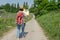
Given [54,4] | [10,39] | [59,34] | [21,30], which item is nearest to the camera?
[59,34]

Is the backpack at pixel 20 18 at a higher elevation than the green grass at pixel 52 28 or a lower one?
higher

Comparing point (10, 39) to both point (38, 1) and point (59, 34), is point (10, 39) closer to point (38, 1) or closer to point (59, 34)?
point (59, 34)

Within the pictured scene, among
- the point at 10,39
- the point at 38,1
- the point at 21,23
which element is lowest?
the point at 38,1

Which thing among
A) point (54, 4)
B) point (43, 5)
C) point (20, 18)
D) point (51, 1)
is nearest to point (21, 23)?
point (20, 18)

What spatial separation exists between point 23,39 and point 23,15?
1473 millimetres

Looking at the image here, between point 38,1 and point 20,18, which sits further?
point 38,1

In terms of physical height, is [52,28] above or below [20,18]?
below

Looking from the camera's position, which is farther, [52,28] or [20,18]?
[52,28]

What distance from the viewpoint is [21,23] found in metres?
12.0

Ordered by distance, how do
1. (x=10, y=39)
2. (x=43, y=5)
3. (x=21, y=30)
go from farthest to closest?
(x=43, y=5) < (x=21, y=30) < (x=10, y=39)

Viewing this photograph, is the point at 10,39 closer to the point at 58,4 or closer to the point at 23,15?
the point at 23,15

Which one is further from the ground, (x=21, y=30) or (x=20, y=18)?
(x=20, y=18)

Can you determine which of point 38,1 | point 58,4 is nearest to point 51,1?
point 58,4

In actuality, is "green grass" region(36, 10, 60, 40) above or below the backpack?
below
